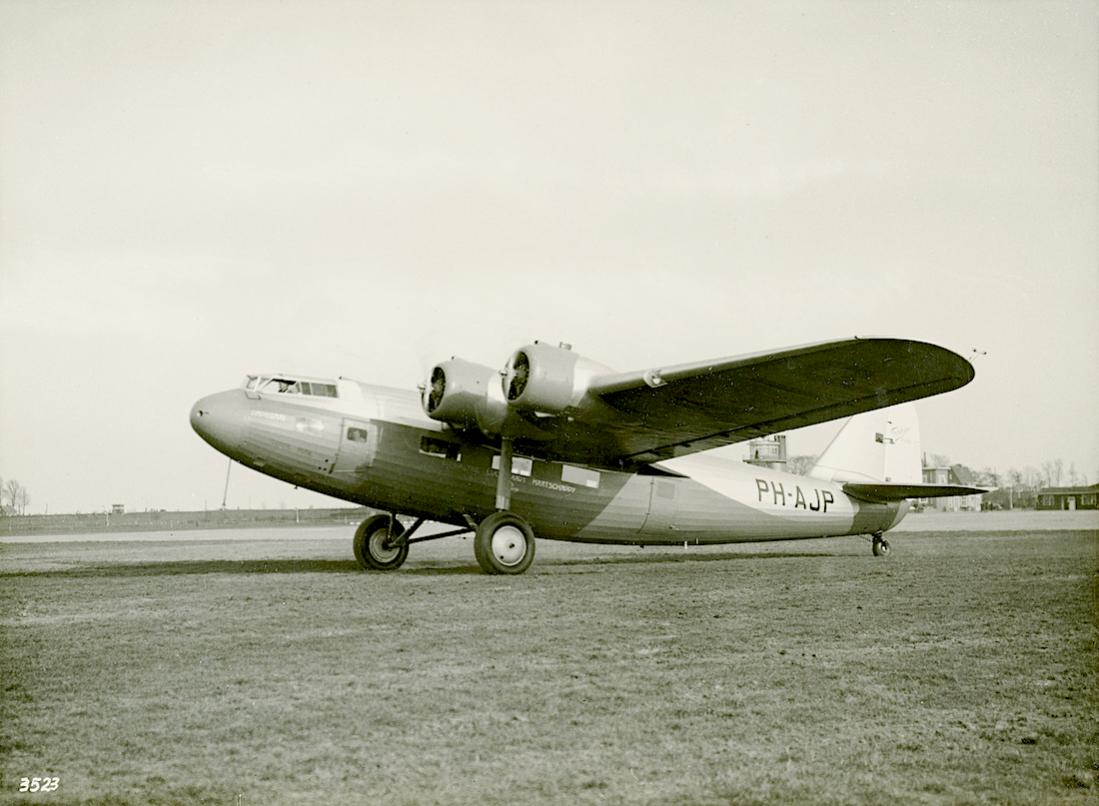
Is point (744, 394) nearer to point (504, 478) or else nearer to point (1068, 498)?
point (504, 478)

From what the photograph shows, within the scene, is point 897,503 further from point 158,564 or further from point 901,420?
point 158,564

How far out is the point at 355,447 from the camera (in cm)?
1237

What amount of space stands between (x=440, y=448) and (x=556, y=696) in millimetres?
8495

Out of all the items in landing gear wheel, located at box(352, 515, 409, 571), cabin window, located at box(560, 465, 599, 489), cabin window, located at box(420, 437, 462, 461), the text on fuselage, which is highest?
cabin window, located at box(420, 437, 462, 461)

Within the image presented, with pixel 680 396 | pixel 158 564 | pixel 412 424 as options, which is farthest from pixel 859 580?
pixel 158 564

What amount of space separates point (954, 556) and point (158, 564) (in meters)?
14.8

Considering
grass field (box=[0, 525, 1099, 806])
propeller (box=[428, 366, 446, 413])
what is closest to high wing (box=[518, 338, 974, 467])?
propeller (box=[428, 366, 446, 413])

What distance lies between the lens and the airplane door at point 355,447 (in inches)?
484

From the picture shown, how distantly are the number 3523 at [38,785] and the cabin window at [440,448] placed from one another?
9440mm

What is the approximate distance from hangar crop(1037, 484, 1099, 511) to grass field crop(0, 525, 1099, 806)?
7834 centimetres

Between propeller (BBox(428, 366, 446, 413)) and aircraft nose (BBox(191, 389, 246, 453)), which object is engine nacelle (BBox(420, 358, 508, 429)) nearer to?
propeller (BBox(428, 366, 446, 413))

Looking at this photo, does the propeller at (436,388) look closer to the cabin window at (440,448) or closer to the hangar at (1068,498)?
the cabin window at (440,448)

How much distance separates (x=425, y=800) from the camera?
3168 millimetres

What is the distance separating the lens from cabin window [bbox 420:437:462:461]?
1285cm
